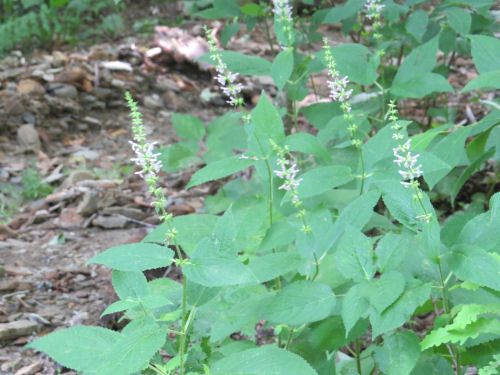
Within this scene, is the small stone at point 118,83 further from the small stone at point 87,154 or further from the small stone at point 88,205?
the small stone at point 88,205

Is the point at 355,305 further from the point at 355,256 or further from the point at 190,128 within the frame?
the point at 190,128

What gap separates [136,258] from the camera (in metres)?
1.31

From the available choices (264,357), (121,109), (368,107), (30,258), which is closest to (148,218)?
A: (30,258)

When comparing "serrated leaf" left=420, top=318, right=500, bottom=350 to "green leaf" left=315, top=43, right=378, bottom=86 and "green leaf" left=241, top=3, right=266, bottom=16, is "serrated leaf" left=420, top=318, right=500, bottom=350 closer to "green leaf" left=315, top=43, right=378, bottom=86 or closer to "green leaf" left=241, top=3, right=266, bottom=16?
"green leaf" left=315, top=43, right=378, bottom=86

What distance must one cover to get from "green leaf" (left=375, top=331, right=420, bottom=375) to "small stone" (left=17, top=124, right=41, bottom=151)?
379 centimetres

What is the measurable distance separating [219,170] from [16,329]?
4.52 feet

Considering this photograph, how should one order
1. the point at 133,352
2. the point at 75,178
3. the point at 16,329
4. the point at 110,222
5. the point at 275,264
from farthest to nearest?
the point at 75,178
the point at 110,222
the point at 16,329
the point at 275,264
the point at 133,352

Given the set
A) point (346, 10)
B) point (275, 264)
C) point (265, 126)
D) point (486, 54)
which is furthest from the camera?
point (346, 10)

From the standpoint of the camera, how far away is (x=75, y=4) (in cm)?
707

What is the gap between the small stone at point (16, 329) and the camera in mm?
2518

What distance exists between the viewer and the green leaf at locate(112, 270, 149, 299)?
1.51 m

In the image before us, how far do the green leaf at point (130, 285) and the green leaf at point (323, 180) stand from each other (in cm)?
52

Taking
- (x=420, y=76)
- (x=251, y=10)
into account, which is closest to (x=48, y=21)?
(x=251, y=10)

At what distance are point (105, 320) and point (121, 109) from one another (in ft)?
9.99
